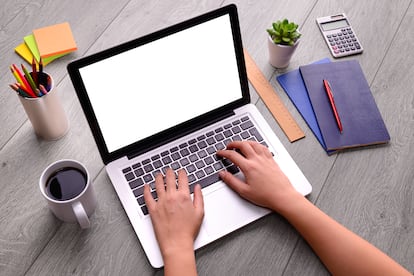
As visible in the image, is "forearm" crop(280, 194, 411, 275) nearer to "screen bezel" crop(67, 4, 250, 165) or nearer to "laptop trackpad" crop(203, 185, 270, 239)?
"laptop trackpad" crop(203, 185, 270, 239)

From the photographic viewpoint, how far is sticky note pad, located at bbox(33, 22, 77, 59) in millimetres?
1084

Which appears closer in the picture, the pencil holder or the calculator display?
the pencil holder

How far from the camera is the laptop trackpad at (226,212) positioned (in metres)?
0.86

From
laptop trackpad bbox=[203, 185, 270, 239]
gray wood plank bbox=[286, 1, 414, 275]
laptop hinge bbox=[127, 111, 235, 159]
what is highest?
laptop hinge bbox=[127, 111, 235, 159]

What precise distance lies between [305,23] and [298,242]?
593 millimetres

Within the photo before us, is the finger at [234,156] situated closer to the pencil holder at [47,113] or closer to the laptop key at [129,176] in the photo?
the laptop key at [129,176]

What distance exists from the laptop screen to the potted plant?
16 cm

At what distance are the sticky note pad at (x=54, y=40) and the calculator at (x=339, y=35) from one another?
0.62m

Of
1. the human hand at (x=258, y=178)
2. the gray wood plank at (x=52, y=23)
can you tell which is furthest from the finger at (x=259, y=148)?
the gray wood plank at (x=52, y=23)

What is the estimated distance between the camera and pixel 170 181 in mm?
882

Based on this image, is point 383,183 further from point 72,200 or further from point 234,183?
point 72,200

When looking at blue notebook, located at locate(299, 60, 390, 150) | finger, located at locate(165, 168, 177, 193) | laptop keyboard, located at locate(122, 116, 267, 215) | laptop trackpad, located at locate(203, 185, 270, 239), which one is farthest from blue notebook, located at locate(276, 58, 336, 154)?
finger, located at locate(165, 168, 177, 193)

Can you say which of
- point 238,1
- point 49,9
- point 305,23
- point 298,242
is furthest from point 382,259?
point 49,9

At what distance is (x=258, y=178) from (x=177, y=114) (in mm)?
204
